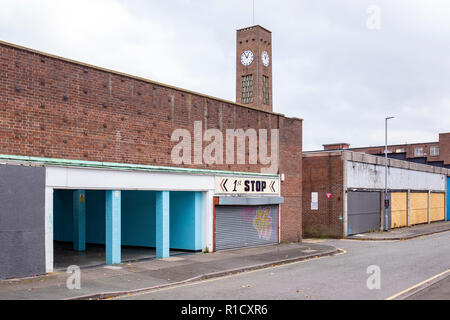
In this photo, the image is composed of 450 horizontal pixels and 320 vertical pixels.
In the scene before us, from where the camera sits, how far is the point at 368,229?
105 feet

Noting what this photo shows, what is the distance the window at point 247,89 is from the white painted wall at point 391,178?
453 inches

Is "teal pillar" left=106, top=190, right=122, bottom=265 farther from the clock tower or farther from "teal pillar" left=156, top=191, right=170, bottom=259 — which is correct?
the clock tower

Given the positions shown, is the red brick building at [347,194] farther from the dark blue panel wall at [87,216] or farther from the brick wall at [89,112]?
the dark blue panel wall at [87,216]

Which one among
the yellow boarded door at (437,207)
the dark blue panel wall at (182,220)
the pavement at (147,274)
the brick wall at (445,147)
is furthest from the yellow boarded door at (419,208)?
the dark blue panel wall at (182,220)

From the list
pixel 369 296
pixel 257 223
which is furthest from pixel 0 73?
pixel 257 223

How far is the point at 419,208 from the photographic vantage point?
41.0 meters

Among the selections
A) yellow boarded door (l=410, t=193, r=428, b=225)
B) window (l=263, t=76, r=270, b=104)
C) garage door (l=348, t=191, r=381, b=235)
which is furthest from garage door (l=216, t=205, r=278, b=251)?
yellow boarded door (l=410, t=193, r=428, b=225)

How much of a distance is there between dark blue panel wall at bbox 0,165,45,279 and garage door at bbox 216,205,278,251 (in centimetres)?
853

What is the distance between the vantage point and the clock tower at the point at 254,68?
38500mm

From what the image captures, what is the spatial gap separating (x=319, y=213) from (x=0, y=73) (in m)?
22.3

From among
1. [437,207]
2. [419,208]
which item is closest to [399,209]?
[419,208]

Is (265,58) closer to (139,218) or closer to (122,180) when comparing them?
(139,218)

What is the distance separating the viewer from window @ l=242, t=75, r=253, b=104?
1519 inches

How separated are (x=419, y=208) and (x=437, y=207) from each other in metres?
6.03
